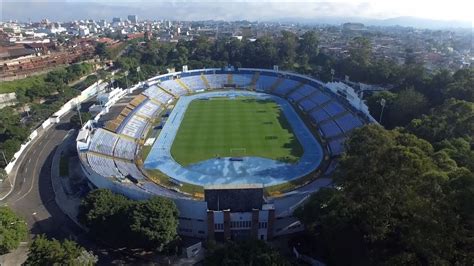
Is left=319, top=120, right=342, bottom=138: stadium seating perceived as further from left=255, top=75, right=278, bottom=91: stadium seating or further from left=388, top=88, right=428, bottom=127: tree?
left=255, top=75, right=278, bottom=91: stadium seating

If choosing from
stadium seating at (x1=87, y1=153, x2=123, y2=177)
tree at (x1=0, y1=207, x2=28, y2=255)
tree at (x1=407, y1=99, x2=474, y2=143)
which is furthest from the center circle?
tree at (x1=0, y1=207, x2=28, y2=255)

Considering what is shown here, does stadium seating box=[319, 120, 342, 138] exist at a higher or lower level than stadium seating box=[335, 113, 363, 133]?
lower

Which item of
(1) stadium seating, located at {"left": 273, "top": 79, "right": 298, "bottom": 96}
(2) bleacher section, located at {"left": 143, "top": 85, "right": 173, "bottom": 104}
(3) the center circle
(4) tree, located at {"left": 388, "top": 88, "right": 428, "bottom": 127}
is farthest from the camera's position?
(1) stadium seating, located at {"left": 273, "top": 79, "right": 298, "bottom": 96}

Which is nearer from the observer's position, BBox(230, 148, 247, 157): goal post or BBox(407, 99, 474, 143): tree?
BBox(407, 99, 474, 143): tree

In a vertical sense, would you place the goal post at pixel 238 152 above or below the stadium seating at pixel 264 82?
below

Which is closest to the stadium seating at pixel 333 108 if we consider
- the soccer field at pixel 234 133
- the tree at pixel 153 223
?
the soccer field at pixel 234 133

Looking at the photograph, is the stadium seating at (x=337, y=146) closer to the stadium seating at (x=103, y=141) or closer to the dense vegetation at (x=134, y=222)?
the dense vegetation at (x=134, y=222)

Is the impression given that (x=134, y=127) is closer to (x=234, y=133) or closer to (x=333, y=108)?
(x=234, y=133)

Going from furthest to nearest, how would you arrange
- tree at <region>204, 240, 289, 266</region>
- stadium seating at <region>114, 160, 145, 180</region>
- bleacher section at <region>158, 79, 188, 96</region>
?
bleacher section at <region>158, 79, 188, 96</region> < stadium seating at <region>114, 160, 145, 180</region> < tree at <region>204, 240, 289, 266</region>
